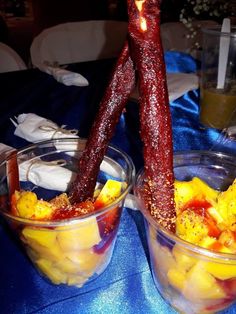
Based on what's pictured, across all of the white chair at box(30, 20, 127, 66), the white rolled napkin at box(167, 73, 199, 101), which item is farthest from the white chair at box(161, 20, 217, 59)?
the white rolled napkin at box(167, 73, 199, 101)

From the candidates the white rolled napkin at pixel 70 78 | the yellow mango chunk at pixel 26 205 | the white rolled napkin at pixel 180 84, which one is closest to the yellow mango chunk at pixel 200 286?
the yellow mango chunk at pixel 26 205

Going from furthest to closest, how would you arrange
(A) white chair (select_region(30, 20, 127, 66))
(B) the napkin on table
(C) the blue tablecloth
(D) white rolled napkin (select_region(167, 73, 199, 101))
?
(A) white chair (select_region(30, 20, 127, 66)), (D) white rolled napkin (select_region(167, 73, 199, 101)), (B) the napkin on table, (C) the blue tablecloth

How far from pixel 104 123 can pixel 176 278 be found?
0.68 feet

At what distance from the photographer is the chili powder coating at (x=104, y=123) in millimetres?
405

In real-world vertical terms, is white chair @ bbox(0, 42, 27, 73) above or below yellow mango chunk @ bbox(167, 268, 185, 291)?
below

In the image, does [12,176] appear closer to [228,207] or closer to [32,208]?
[32,208]

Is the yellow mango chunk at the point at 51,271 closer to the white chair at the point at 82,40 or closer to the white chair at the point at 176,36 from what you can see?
the white chair at the point at 82,40

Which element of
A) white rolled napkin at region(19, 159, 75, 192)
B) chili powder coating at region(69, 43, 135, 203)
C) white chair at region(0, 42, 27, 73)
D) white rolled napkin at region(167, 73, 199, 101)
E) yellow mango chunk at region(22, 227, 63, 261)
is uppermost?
chili powder coating at region(69, 43, 135, 203)

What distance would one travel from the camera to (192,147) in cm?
81

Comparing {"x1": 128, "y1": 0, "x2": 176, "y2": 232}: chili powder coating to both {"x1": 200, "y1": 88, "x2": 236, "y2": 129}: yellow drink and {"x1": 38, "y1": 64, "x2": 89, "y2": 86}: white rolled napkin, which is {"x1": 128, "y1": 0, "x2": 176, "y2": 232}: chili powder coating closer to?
{"x1": 200, "y1": 88, "x2": 236, "y2": 129}: yellow drink

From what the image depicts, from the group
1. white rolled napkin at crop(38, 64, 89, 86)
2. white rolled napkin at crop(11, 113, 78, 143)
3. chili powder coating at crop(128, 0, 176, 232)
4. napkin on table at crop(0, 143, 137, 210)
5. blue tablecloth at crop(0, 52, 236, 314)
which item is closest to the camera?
chili powder coating at crop(128, 0, 176, 232)

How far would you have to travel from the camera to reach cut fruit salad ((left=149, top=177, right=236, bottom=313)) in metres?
0.37

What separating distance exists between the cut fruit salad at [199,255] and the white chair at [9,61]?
1242 mm

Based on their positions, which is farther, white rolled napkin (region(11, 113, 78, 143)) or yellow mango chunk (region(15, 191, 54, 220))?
white rolled napkin (region(11, 113, 78, 143))
